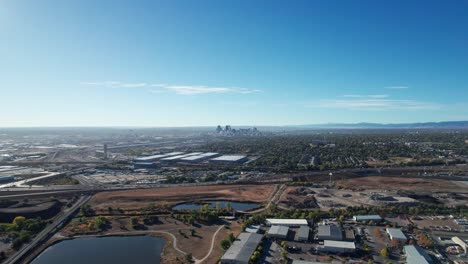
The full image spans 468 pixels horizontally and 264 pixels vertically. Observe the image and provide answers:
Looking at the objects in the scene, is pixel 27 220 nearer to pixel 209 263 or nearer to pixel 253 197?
pixel 209 263

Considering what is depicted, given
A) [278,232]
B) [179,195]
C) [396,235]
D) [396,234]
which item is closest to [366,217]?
[396,234]

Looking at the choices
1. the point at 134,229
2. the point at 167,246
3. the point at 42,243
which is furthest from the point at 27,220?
the point at 167,246

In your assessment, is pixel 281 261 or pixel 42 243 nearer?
pixel 281 261

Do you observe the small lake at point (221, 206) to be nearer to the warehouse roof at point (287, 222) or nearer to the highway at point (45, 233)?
the warehouse roof at point (287, 222)

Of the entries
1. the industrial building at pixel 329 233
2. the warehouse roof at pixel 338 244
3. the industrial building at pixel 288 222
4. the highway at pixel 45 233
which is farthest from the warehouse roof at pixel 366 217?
the highway at pixel 45 233

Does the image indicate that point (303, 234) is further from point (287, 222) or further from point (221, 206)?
point (221, 206)

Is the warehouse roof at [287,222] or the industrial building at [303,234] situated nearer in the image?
the industrial building at [303,234]

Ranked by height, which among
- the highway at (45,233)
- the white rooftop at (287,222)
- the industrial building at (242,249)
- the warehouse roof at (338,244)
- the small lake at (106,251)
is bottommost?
the small lake at (106,251)
